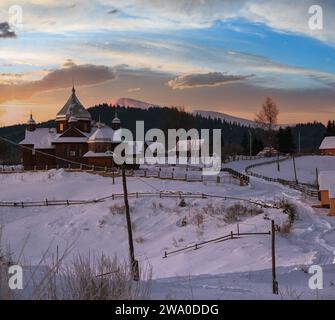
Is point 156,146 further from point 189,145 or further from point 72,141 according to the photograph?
point 72,141

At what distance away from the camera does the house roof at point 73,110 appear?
7094 cm

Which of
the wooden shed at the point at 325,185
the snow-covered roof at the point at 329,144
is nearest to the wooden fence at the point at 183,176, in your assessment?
the wooden shed at the point at 325,185

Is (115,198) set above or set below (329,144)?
below

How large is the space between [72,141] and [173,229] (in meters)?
32.7

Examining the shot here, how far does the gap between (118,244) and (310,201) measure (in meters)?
19.7

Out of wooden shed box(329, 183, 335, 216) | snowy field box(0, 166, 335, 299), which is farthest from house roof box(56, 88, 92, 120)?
wooden shed box(329, 183, 335, 216)

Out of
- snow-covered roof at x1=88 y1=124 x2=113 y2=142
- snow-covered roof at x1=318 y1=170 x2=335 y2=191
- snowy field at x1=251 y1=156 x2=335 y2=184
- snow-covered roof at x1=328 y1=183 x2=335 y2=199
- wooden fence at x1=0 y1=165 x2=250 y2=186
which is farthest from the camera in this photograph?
snowy field at x1=251 y1=156 x2=335 y2=184

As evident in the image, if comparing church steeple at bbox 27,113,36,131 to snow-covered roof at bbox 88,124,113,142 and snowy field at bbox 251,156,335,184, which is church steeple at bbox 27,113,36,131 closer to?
snow-covered roof at bbox 88,124,113,142

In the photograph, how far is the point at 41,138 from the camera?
72.3 meters

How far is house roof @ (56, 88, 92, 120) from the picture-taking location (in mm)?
70938

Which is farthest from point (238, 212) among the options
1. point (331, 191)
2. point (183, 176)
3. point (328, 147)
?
point (328, 147)

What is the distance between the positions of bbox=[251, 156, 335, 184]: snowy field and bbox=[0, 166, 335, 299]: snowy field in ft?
63.0

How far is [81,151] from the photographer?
6788cm
